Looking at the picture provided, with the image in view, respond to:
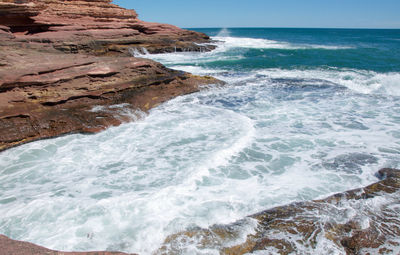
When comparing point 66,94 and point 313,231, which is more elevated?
point 66,94

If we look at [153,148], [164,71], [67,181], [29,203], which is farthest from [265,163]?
[164,71]

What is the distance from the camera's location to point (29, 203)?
152 inches

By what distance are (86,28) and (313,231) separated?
67.2 ft

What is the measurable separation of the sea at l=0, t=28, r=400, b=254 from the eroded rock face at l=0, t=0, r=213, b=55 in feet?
32.4

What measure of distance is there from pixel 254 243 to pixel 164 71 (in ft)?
24.0

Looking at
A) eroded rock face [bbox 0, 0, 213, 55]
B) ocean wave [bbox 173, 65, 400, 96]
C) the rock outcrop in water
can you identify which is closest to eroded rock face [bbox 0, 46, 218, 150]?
the rock outcrop in water

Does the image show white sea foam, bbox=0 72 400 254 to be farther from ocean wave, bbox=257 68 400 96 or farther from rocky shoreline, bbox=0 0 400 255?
ocean wave, bbox=257 68 400 96

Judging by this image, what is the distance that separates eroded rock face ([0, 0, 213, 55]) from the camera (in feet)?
50.2

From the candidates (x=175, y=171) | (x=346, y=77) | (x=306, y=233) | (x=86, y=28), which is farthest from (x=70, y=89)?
(x=86, y=28)

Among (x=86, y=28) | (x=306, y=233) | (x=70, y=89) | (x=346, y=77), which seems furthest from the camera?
(x=86, y=28)

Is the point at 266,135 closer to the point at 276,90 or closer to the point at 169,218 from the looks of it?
the point at 169,218

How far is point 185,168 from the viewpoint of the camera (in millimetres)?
4871

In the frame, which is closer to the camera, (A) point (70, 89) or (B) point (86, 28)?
(A) point (70, 89)

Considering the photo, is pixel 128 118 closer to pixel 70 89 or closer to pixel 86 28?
pixel 70 89
